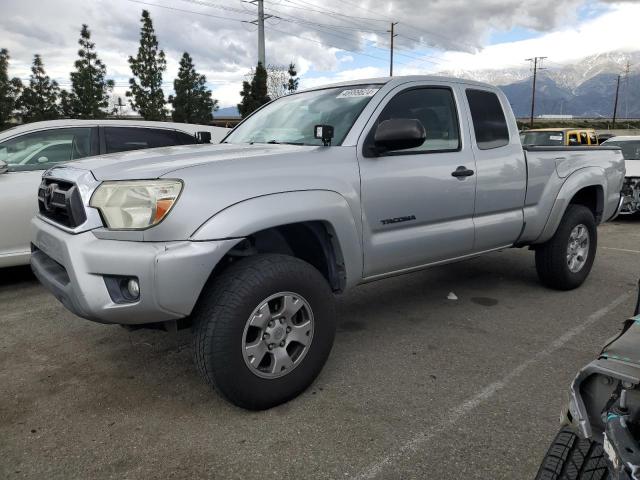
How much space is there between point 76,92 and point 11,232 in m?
26.8

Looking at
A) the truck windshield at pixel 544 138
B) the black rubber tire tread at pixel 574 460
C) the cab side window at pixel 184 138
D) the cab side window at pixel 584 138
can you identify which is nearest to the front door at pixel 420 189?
the black rubber tire tread at pixel 574 460

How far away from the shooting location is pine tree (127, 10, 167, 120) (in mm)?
33188

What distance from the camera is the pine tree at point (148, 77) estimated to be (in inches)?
1307

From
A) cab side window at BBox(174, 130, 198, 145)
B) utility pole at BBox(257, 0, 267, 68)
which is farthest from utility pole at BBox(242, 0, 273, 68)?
cab side window at BBox(174, 130, 198, 145)

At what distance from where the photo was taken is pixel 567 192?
4.61 metres

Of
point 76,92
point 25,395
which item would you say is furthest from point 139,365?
point 76,92

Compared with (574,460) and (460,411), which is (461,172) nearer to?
(460,411)

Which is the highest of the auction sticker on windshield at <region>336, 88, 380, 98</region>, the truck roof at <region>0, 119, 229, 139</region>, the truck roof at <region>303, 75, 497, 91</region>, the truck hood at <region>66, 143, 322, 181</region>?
the truck roof at <region>303, 75, 497, 91</region>

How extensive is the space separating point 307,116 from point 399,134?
0.85 metres

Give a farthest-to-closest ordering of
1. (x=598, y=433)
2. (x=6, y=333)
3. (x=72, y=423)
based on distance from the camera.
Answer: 1. (x=6, y=333)
2. (x=72, y=423)
3. (x=598, y=433)

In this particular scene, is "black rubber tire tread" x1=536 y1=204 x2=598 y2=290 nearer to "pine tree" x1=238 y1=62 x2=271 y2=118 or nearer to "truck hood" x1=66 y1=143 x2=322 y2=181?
"truck hood" x1=66 y1=143 x2=322 y2=181

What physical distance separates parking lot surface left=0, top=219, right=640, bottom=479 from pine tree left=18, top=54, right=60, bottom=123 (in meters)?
24.9

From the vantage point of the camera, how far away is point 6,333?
12.9ft

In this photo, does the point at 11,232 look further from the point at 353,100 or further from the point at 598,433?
the point at 598,433
